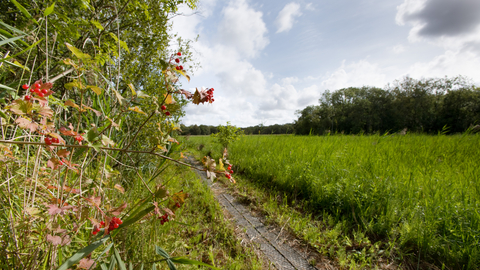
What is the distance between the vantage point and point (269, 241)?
191 centimetres

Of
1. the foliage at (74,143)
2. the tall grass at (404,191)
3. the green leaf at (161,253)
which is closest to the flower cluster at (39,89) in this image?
the foliage at (74,143)

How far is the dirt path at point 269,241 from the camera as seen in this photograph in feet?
5.31

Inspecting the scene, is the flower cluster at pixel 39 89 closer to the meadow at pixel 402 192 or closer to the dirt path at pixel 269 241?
the dirt path at pixel 269 241

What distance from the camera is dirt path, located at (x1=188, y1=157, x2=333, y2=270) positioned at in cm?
162

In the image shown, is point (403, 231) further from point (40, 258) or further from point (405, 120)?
point (405, 120)

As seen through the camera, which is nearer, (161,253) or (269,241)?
(161,253)

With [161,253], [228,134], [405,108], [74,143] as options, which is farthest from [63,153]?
[405,108]

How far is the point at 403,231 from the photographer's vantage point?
1707 millimetres

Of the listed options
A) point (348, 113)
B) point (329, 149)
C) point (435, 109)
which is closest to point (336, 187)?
point (329, 149)

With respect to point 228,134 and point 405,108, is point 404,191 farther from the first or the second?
point 405,108

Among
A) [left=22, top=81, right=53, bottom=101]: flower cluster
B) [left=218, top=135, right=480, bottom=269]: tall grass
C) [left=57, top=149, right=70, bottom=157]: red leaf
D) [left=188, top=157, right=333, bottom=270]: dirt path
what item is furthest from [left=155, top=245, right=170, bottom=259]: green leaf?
[left=218, top=135, right=480, bottom=269]: tall grass

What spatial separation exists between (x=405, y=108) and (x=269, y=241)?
36.6 m

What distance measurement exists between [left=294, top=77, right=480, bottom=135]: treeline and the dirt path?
16.4 meters

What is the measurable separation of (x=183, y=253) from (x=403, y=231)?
2.02m
